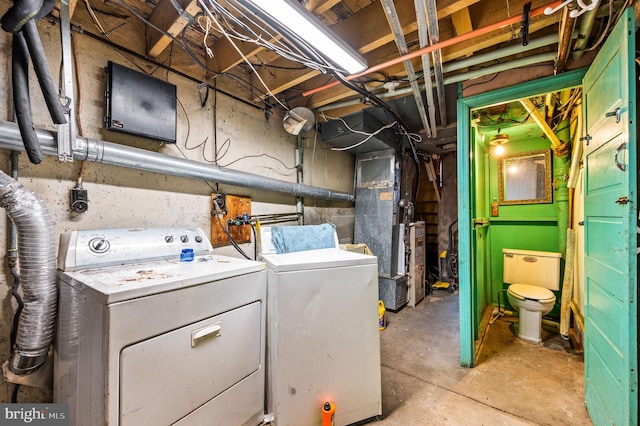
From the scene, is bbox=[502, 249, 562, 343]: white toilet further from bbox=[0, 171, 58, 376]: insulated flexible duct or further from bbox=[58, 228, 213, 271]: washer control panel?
bbox=[0, 171, 58, 376]: insulated flexible duct

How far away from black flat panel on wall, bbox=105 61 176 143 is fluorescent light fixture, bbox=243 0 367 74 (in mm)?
897

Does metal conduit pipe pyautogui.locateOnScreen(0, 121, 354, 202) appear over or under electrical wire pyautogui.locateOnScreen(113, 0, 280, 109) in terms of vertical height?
under

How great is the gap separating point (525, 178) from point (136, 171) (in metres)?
4.27

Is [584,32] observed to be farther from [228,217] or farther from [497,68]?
[228,217]

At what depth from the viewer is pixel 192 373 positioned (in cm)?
101

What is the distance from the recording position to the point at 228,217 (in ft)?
7.02

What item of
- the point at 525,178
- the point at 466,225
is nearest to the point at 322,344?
the point at 466,225

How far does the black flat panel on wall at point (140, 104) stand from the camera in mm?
1466

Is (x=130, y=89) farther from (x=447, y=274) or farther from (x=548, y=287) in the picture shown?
(x=447, y=274)

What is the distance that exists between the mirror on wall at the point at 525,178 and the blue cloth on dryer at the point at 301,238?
9.09 feet

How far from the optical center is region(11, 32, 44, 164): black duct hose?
93cm

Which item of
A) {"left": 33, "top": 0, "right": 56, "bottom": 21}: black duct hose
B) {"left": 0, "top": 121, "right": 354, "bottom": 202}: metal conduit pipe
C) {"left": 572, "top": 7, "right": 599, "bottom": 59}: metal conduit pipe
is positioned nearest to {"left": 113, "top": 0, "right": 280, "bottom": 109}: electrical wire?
{"left": 33, "top": 0, "right": 56, "bottom": 21}: black duct hose

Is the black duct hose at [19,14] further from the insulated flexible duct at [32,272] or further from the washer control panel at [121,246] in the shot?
the washer control panel at [121,246]

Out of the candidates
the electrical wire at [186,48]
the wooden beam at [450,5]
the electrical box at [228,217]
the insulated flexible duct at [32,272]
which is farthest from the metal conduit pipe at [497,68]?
the insulated flexible duct at [32,272]
